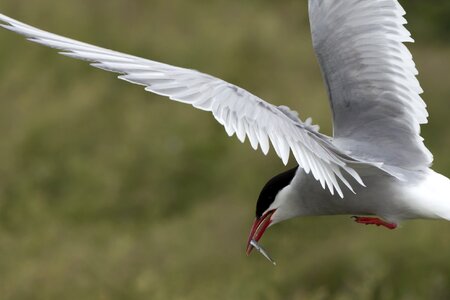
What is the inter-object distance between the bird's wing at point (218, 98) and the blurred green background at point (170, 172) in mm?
2223

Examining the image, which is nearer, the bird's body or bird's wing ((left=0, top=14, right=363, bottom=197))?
bird's wing ((left=0, top=14, right=363, bottom=197))

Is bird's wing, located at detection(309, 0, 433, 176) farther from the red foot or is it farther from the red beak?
the red beak

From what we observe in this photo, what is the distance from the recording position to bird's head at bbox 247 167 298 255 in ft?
18.0

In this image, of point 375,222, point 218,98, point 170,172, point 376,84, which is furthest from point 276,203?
point 170,172

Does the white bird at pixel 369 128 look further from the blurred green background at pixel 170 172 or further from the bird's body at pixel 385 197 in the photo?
the blurred green background at pixel 170 172

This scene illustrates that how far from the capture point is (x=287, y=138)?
4660 mm

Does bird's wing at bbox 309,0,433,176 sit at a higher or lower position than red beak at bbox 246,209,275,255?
higher

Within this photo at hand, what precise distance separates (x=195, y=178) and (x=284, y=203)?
5.26 metres

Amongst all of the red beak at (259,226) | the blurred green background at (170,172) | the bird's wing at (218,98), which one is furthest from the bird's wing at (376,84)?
the blurred green background at (170,172)

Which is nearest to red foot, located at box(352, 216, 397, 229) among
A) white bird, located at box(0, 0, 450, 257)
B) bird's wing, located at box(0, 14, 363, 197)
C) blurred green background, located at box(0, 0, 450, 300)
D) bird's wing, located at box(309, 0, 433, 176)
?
white bird, located at box(0, 0, 450, 257)

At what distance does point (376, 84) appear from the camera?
215 inches

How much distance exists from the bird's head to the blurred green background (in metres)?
Result: 1.26

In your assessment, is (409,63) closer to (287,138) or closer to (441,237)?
(287,138)

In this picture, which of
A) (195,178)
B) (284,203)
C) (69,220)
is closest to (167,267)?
(69,220)
